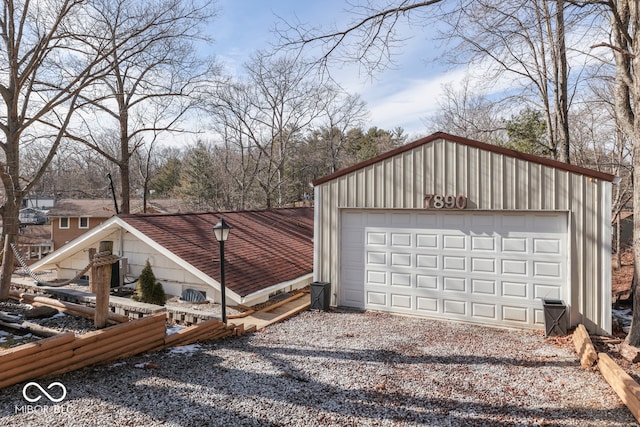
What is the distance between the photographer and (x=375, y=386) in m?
4.55

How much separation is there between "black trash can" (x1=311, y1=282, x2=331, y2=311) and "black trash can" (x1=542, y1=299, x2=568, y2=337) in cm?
406

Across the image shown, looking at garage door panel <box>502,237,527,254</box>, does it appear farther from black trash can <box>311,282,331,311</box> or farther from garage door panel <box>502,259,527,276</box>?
black trash can <box>311,282,331,311</box>

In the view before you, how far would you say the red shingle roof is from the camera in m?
9.21

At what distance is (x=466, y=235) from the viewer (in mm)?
7570

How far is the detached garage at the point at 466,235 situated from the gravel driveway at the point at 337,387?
46.8 inches

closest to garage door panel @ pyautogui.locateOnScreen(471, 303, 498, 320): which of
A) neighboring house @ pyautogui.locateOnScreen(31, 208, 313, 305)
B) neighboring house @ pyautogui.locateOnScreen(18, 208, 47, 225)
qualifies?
neighboring house @ pyautogui.locateOnScreen(31, 208, 313, 305)

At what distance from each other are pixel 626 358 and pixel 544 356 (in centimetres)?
100

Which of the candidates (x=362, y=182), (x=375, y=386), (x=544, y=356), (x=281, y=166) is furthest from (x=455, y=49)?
(x=281, y=166)

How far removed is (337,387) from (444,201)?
436 centimetres

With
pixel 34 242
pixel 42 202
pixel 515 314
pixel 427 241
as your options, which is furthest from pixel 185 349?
pixel 42 202

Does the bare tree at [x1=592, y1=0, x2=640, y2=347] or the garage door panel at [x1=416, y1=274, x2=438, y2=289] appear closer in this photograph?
the bare tree at [x1=592, y1=0, x2=640, y2=347]

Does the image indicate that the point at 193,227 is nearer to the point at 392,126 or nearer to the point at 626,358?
the point at 626,358

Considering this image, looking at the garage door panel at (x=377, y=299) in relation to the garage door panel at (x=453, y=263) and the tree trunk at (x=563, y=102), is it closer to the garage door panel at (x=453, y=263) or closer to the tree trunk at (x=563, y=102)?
the garage door panel at (x=453, y=263)

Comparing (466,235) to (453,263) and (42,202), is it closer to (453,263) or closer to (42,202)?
(453,263)
